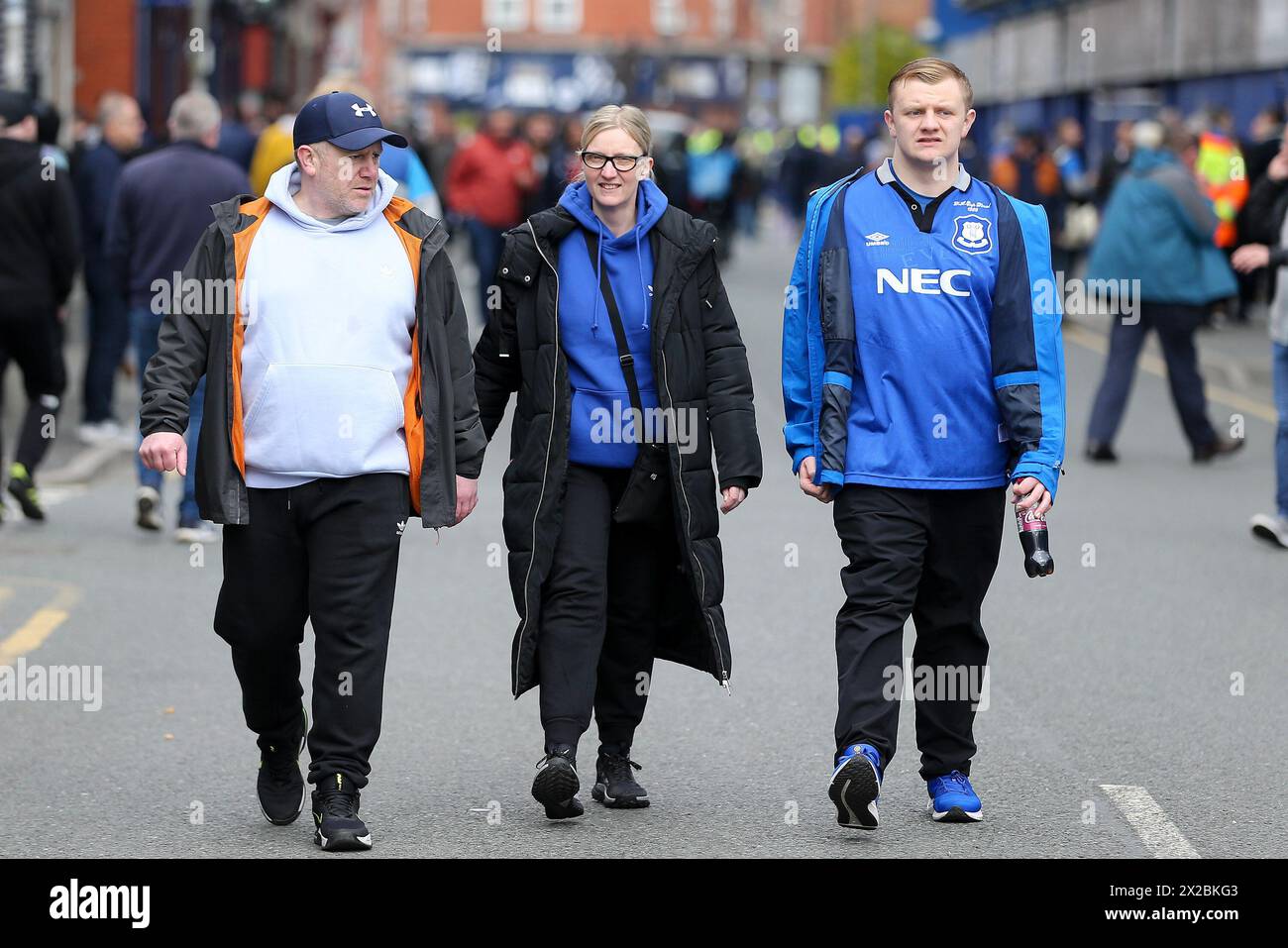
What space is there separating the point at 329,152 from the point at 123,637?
3582mm

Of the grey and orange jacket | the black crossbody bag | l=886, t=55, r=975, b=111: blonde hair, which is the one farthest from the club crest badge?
the grey and orange jacket

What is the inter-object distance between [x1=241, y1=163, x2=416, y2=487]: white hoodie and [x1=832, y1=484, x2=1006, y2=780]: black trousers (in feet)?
3.86

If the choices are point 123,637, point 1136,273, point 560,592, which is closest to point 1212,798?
point 560,592

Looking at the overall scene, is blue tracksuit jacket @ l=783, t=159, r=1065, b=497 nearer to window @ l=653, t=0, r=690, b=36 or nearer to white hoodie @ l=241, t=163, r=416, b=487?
white hoodie @ l=241, t=163, r=416, b=487

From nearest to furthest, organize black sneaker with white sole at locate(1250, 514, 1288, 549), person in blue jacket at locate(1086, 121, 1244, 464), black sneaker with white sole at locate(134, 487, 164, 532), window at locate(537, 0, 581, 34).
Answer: black sneaker with white sole at locate(1250, 514, 1288, 549), black sneaker with white sole at locate(134, 487, 164, 532), person in blue jacket at locate(1086, 121, 1244, 464), window at locate(537, 0, 581, 34)

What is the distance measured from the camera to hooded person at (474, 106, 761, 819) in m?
5.95

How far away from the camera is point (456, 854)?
5.68 meters

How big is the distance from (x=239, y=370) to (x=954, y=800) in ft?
6.90

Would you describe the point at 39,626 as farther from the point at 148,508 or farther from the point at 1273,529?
the point at 1273,529

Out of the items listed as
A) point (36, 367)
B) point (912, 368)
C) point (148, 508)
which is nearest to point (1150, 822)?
point (912, 368)

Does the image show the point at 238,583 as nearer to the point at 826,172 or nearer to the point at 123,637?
the point at 123,637

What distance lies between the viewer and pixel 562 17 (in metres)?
102

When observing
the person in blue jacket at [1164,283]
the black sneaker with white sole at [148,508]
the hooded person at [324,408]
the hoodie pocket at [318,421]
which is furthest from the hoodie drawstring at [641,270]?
the person in blue jacket at [1164,283]

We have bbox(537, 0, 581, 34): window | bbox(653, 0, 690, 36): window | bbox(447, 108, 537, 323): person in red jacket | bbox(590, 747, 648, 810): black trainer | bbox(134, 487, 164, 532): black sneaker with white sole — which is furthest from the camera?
bbox(537, 0, 581, 34): window
